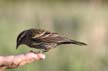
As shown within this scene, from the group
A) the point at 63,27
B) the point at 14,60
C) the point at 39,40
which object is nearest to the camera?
the point at 14,60

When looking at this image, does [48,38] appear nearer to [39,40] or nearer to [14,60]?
[39,40]

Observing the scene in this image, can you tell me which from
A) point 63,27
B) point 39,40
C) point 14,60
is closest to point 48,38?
point 39,40

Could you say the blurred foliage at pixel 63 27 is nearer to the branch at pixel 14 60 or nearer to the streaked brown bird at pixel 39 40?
the streaked brown bird at pixel 39 40

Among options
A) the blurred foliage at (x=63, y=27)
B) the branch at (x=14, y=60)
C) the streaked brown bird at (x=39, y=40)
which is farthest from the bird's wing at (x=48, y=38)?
the blurred foliage at (x=63, y=27)

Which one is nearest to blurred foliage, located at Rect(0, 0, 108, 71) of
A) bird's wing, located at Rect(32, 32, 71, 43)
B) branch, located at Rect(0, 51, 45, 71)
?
bird's wing, located at Rect(32, 32, 71, 43)

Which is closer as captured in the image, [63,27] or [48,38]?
[48,38]

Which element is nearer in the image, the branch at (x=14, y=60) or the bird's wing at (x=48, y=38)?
the branch at (x=14, y=60)

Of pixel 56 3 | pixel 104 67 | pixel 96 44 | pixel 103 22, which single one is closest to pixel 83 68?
pixel 104 67

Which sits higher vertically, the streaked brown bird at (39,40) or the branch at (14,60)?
the streaked brown bird at (39,40)

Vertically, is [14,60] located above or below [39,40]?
below

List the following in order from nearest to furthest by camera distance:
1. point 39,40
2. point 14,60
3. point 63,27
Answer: point 14,60 < point 39,40 < point 63,27
